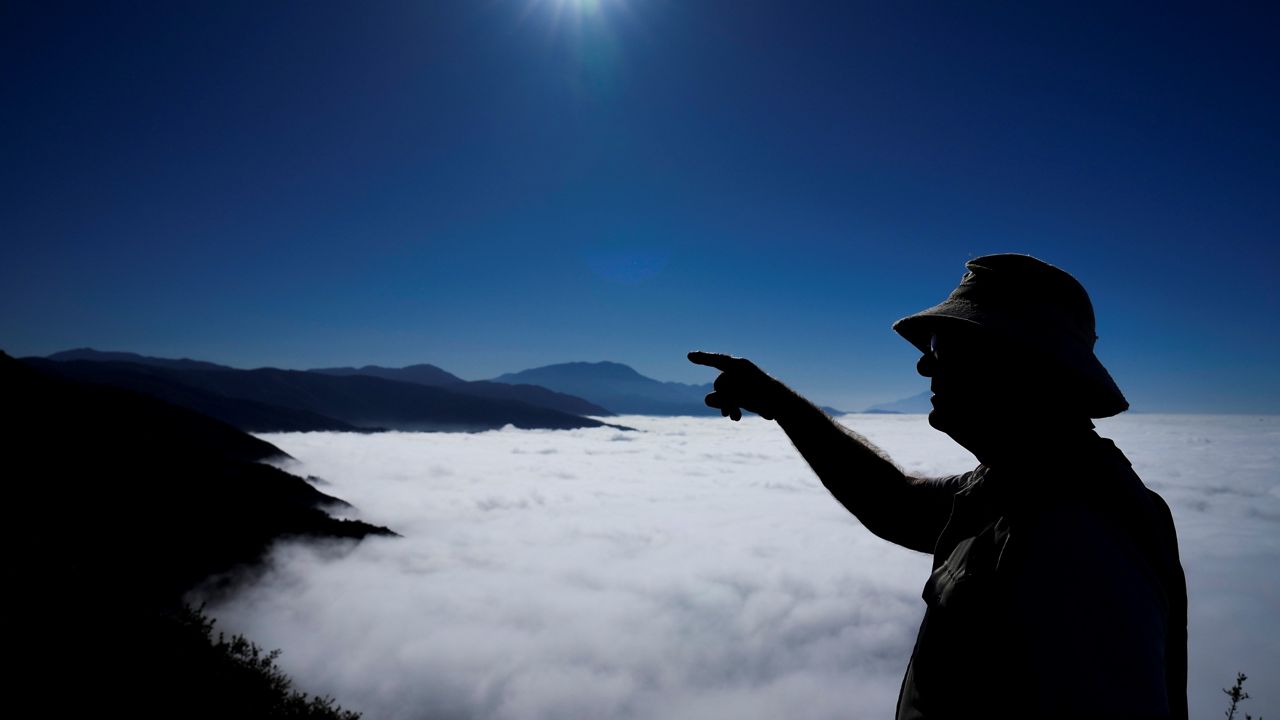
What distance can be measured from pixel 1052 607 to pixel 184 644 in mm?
31599

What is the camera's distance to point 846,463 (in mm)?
2258

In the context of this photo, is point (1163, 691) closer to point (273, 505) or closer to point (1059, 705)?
point (1059, 705)

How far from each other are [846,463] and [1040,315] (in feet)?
3.53

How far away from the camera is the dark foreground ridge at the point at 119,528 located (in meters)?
17.6

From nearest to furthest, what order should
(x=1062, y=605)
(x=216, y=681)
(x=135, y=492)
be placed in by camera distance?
(x=1062, y=605) → (x=216, y=681) → (x=135, y=492)

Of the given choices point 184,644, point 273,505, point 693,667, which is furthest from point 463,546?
point 184,644

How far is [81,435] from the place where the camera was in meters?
70.8

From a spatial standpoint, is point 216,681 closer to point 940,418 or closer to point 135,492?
point 940,418

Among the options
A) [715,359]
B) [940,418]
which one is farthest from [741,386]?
[940,418]

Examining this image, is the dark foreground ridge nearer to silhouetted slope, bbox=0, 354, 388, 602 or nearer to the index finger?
silhouetted slope, bbox=0, 354, 388, 602

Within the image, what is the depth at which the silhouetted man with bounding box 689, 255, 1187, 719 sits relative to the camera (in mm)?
859

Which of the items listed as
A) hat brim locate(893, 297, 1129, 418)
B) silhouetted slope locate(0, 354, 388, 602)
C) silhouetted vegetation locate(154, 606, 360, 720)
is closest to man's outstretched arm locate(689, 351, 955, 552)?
hat brim locate(893, 297, 1129, 418)

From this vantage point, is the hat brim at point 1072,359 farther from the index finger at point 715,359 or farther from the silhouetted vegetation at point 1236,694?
the silhouetted vegetation at point 1236,694

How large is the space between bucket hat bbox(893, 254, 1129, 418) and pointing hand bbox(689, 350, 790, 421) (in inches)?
39.1
